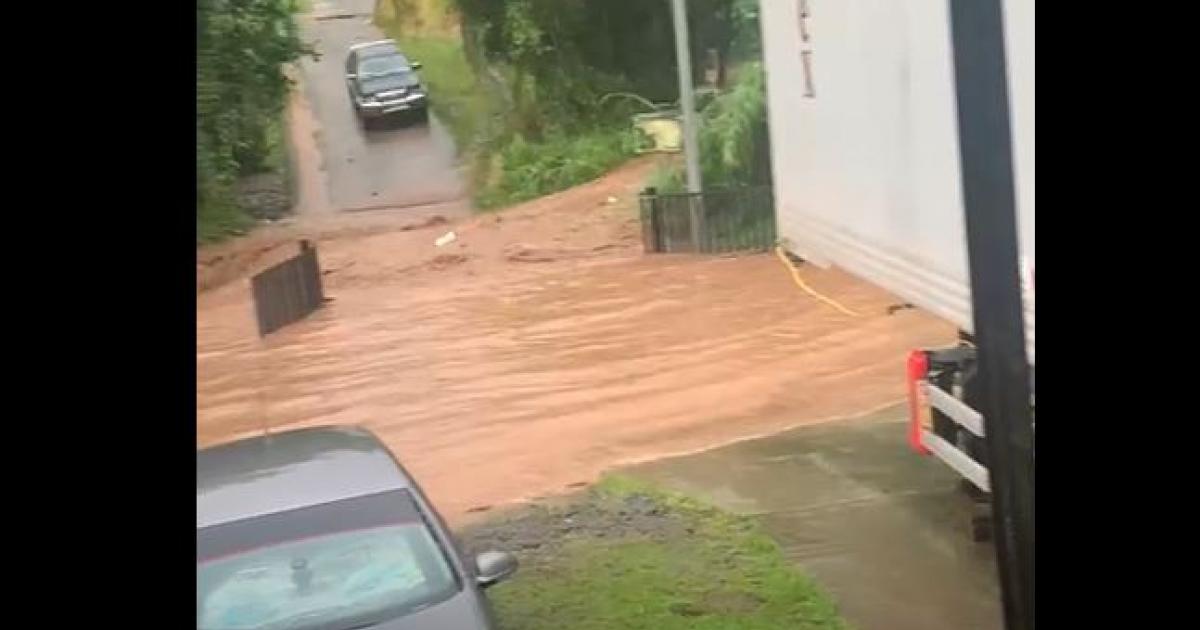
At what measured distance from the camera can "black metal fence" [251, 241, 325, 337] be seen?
9.46 feet

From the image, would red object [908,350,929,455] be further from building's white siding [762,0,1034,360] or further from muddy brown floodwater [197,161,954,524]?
building's white siding [762,0,1034,360]

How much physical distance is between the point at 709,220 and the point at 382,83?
707 millimetres

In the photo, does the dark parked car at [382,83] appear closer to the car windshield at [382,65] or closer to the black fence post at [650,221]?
the car windshield at [382,65]

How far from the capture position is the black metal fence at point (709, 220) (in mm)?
3141

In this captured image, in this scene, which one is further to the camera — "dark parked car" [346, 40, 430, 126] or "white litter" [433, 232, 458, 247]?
"white litter" [433, 232, 458, 247]

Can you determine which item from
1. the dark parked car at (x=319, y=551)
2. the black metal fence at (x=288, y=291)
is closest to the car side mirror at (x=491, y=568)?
the dark parked car at (x=319, y=551)

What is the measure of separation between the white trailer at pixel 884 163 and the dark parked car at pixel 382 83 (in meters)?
0.71

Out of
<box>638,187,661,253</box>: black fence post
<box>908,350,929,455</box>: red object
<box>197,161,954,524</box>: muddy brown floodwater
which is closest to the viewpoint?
<box>197,161,954,524</box>: muddy brown floodwater

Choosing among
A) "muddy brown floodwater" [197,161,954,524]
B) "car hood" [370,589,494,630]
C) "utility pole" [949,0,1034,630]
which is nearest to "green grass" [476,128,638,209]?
"muddy brown floodwater" [197,161,954,524]

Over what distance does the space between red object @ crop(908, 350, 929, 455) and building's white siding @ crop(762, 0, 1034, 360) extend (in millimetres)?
147

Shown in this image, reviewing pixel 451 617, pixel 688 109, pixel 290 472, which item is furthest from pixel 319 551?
pixel 688 109
